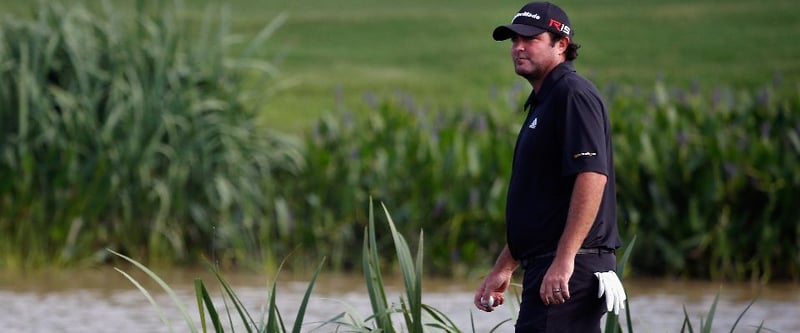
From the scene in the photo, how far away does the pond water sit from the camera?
26.3ft

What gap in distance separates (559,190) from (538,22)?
51cm

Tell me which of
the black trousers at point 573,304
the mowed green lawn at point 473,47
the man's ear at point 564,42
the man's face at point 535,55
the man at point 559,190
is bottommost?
the black trousers at point 573,304

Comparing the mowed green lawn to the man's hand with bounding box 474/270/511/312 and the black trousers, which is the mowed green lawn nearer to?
the man's hand with bounding box 474/270/511/312

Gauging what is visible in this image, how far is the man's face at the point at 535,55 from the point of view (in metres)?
4.38

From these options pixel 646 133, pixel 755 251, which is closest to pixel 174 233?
pixel 646 133

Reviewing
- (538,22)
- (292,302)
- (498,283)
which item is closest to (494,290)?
(498,283)

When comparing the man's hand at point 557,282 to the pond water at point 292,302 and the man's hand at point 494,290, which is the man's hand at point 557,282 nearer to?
the man's hand at point 494,290

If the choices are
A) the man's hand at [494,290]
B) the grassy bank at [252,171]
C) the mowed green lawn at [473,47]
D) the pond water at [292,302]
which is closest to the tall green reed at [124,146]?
the grassy bank at [252,171]

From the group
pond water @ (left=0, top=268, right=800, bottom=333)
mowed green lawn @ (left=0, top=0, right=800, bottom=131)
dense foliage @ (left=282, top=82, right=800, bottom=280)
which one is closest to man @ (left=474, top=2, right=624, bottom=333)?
pond water @ (left=0, top=268, right=800, bottom=333)

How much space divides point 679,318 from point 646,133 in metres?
2.13

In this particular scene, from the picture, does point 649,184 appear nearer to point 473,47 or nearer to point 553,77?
point 553,77

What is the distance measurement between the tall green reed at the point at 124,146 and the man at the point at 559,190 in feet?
18.2

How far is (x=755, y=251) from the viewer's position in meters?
9.67

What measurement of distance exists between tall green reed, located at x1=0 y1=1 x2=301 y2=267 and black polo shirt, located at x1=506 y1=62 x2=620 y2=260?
554cm
